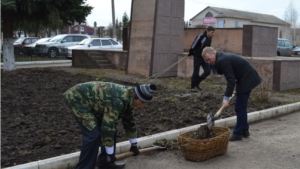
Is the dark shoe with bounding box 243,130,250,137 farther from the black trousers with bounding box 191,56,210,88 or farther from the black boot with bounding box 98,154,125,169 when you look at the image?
the black trousers with bounding box 191,56,210,88

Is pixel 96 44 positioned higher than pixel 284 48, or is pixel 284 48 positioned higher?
pixel 96 44

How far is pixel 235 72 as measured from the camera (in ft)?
19.8

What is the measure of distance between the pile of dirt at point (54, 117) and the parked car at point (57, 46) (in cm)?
1315

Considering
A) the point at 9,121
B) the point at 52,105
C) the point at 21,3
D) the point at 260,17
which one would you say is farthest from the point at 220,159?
the point at 260,17

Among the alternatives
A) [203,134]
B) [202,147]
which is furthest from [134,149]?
[203,134]

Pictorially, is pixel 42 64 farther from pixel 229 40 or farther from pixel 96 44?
pixel 229 40

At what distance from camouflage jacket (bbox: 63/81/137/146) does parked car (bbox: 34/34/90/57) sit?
20907 millimetres

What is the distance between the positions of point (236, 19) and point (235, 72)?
5315 cm

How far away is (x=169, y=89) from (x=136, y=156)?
557 cm

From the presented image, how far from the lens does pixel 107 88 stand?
171 inches

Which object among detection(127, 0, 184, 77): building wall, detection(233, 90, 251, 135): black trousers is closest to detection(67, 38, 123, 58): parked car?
detection(127, 0, 184, 77): building wall

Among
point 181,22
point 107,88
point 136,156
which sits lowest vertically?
point 136,156

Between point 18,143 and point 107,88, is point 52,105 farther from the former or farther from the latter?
point 107,88

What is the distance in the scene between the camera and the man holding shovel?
580cm
